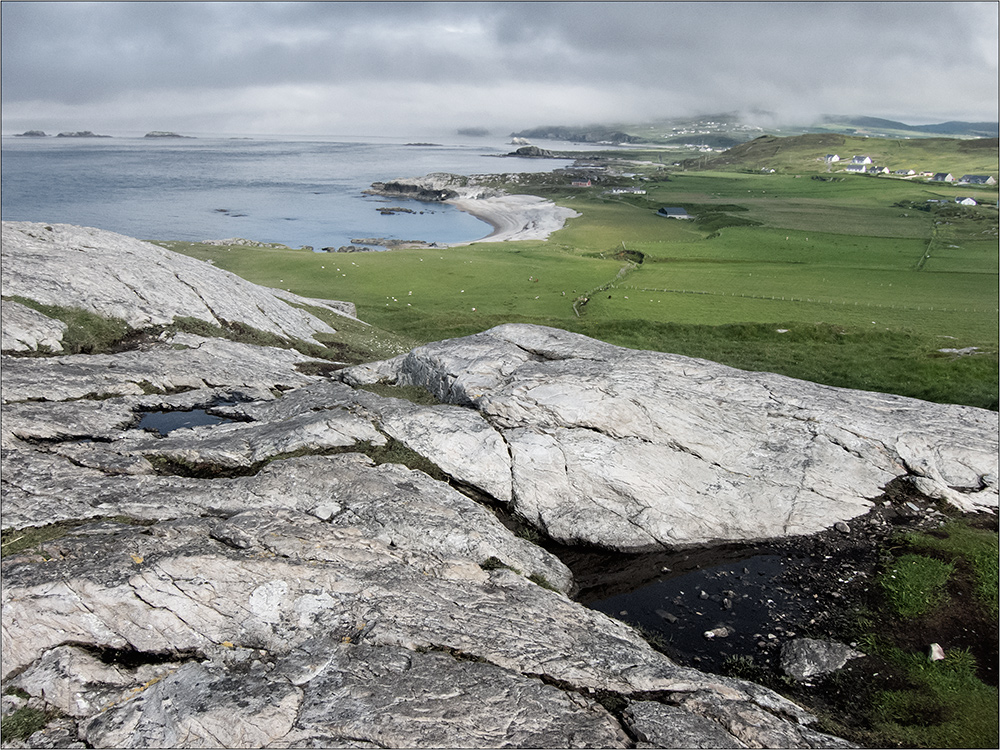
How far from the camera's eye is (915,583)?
17656mm

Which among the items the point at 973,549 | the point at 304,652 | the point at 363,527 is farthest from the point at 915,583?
the point at 304,652

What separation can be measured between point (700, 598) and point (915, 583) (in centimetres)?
652

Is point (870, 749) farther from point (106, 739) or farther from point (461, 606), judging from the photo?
point (106, 739)

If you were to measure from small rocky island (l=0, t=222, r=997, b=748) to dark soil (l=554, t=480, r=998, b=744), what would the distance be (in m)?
0.76

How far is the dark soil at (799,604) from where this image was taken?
14680 mm

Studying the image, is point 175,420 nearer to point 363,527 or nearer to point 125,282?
point 363,527

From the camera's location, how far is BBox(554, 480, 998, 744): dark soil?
14680 mm

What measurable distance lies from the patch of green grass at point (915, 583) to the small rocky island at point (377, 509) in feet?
8.06

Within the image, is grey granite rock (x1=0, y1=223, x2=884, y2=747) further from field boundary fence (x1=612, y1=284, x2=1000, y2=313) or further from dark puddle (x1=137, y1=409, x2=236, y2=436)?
field boundary fence (x1=612, y1=284, x2=1000, y2=313)

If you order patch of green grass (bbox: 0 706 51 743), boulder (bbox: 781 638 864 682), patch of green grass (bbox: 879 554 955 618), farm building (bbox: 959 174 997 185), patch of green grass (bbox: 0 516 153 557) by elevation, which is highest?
farm building (bbox: 959 174 997 185)

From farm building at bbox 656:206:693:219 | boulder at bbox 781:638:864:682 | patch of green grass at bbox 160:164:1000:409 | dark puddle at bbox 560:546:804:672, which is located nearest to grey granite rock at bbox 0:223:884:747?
dark puddle at bbox 560:546:804:672

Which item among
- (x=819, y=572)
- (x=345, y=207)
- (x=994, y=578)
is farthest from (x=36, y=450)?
(x=345, y=207)

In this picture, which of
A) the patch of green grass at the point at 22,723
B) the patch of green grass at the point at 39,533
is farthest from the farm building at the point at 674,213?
the patch of green grass at the point at 22,723

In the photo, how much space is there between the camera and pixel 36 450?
1698 cm
